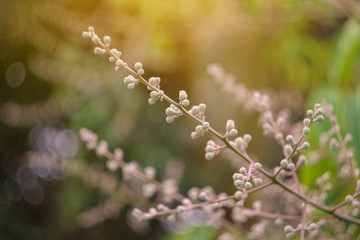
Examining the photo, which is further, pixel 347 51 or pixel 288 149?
pixel 347 51

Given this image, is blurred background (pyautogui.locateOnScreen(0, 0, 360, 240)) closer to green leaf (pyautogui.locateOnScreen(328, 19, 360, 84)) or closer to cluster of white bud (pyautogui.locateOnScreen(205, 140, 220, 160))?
green leaf (pyautogui.locateOnScreen(328, 19, 360, 84))

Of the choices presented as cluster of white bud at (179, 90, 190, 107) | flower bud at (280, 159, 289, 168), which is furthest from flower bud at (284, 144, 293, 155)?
cluster of white bud at (179, 90, 190, 107)

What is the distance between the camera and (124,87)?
174cm

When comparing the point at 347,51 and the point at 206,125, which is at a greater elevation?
the point at 347,51

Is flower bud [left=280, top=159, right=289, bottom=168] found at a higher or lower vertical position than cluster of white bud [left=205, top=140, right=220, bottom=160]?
lower

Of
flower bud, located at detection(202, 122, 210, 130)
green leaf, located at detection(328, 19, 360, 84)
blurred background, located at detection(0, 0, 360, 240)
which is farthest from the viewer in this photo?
blurred background, located at detection(0, 0, 360, 240)

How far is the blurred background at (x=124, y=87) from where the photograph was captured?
1.33 metres

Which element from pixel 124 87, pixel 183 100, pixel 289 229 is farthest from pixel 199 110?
pixel 124 87

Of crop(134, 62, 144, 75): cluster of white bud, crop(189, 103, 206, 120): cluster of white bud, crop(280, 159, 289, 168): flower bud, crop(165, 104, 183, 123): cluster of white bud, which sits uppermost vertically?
crop(134, 62, 144, 75): cluster of white bud

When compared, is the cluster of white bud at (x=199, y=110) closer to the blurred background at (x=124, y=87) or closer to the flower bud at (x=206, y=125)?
the flower bud at (x=206, y=125)

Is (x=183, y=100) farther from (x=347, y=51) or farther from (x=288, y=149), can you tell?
(x=347, y=51)

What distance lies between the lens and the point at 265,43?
1565 millimetres

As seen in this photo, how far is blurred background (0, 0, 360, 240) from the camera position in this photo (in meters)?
1.33

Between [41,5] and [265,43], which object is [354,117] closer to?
[265,43]
